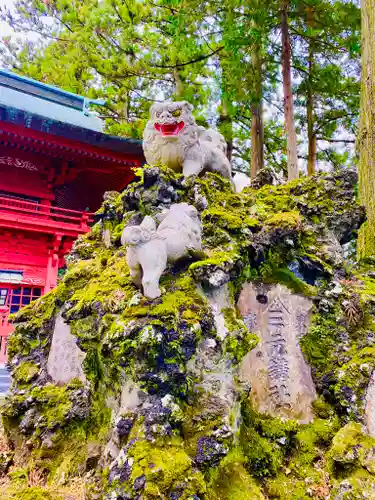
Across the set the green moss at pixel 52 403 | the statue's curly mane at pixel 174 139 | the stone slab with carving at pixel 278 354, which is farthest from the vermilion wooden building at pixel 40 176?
the stone slab with carving at pixel 278 354

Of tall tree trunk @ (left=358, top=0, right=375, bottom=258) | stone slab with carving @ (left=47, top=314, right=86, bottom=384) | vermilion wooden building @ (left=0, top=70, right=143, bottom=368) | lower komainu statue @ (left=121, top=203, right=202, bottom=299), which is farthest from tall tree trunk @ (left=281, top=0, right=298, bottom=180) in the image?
stone slab with carving @ (left=47, top=314, right=86, bottom=384)

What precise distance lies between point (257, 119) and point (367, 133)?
2.87 meters

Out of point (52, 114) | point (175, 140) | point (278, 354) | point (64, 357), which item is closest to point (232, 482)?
point (278, 354)

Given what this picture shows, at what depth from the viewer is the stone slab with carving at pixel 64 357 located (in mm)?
2902

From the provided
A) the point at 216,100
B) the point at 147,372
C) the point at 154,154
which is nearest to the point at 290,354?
the point at 147,372

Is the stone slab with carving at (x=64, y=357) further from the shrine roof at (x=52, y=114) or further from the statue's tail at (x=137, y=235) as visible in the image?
the shrine roof at (x=52, y=114)

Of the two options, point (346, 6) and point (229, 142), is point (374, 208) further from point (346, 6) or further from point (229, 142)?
point (229, 142)

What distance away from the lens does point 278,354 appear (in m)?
2.71

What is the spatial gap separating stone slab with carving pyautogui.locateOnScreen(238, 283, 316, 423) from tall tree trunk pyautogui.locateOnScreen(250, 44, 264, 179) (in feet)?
15.1

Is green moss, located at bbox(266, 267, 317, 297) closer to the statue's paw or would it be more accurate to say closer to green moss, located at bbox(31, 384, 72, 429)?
the statue's paw

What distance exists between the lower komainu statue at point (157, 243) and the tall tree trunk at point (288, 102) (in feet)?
13.7

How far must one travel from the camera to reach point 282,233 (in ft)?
9.41

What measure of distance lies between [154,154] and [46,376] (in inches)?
79.1

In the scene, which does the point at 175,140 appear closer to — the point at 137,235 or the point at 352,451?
the point at 137,235
